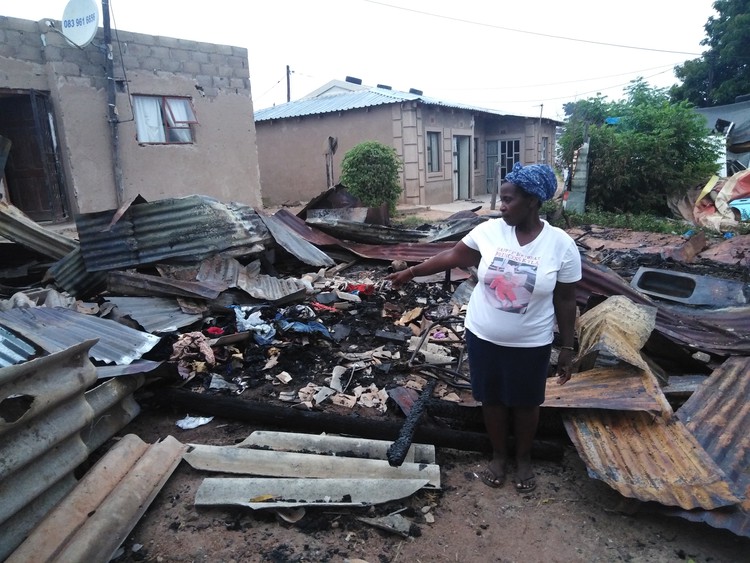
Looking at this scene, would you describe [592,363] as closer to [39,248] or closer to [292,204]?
[39,248]

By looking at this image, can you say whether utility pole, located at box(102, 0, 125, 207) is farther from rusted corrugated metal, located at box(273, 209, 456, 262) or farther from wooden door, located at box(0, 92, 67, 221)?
rusted corrugated metal, located at box(273, 209, 456, 262)

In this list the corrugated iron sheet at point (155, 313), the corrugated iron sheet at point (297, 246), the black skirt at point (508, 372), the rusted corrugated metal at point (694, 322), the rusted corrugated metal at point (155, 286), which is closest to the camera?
the black skirt at point (508, 372)

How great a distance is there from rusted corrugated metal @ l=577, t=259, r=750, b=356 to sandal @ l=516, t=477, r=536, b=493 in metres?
1.67

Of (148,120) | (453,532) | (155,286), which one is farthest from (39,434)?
(148,120)

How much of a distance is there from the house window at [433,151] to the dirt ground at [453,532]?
15.4 metres

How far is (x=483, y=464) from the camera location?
2.76 m

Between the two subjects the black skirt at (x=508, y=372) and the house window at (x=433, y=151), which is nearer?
the black skirt at (x=508, y=372)

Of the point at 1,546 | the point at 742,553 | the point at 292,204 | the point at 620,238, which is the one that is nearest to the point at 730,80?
the point at 620,238

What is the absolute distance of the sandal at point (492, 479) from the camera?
2.57 metres

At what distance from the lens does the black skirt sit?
2.32 metres

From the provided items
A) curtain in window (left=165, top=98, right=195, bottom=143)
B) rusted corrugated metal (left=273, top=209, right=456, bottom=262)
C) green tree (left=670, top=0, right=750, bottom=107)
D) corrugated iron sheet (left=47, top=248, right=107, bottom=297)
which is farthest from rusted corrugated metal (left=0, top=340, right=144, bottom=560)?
green tree (left=670, top=0, right=750, bottom=107)

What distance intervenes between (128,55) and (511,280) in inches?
434

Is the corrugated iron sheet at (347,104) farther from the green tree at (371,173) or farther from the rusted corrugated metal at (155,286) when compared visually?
the rusted corrugated metal at (155,286)

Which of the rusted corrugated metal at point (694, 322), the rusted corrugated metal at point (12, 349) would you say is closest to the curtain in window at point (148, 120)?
the rusted corrugated metal at point (12, 349)
